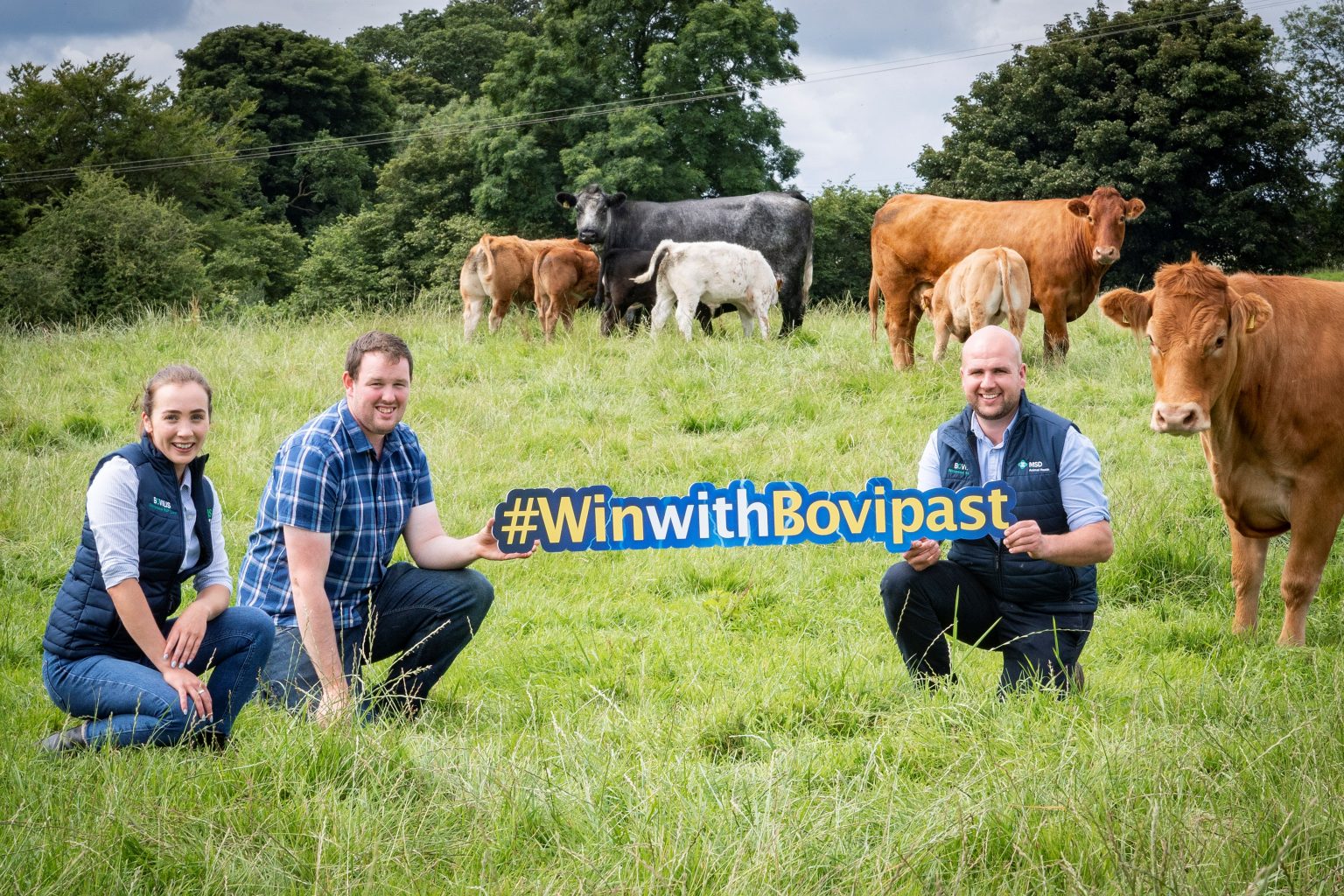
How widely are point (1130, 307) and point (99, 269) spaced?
19613 millimetres

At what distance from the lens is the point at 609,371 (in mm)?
10539

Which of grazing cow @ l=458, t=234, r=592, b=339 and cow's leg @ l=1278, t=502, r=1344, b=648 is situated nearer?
cow's leg @ l=1278, t=502, r=1344, b=648

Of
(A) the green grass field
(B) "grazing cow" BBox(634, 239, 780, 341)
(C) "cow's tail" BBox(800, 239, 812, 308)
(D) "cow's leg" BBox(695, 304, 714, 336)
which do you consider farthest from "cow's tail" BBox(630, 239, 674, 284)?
(A) the green grass field

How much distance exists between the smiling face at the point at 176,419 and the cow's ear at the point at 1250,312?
4126 mm

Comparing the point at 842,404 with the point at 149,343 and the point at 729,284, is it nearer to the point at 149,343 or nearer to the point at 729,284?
the point at 729,284

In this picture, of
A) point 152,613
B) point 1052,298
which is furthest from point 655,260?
point 152,613

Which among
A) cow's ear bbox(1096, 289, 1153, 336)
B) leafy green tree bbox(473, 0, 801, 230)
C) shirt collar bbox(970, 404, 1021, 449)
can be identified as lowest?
shirt collar bbox(970, 404, 1021, 449)

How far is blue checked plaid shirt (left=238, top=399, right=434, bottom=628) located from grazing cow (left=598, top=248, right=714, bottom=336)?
30.8ft

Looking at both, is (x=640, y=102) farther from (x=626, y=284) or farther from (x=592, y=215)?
(x=626, y=284)

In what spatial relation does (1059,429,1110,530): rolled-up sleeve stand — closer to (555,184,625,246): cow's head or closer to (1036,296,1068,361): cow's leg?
(1036,296,1068,361): cow's leg

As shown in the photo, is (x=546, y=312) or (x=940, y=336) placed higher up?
(x=546, y=312)

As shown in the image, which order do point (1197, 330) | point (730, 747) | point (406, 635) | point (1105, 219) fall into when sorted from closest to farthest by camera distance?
1. point (730, 747)
2. point (406, 635)
3. point (1197, 330)
4. point (1105, 219)

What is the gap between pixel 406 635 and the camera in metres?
4.19

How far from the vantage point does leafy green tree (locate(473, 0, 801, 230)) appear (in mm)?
28344
